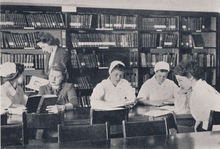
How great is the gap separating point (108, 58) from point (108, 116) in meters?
2.65

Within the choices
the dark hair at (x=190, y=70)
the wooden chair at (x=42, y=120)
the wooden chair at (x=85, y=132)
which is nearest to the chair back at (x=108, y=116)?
the wooden chair at (x=42, y=120)

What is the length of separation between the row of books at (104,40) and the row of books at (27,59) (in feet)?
1.94

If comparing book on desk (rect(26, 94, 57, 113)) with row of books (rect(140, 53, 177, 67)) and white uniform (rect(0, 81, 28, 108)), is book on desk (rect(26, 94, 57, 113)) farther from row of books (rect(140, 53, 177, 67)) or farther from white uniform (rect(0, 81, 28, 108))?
row of books (rect(140, 53, 177, 67))

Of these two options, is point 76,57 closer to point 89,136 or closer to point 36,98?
point 36,98

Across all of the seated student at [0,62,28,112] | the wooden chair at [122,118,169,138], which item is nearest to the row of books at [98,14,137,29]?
the seated student at [0,62,28,112]

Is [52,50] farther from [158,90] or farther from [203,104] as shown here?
[203,104]

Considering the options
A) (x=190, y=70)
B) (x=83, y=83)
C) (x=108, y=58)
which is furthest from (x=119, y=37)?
(x=190, y=70)

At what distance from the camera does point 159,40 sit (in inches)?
185

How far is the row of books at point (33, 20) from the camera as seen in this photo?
13.5 feet

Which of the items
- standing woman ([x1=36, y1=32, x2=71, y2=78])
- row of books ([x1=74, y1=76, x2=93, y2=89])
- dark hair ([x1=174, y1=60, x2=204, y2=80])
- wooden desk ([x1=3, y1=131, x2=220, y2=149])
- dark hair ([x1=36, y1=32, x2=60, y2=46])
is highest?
dark hair ([x1=36, y1=32, x2=60, y2=46])

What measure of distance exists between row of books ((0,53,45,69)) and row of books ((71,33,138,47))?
23.3 inches

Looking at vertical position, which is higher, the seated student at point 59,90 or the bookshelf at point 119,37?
the bookshelf at point 119,37

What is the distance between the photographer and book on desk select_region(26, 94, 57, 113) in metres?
2.48

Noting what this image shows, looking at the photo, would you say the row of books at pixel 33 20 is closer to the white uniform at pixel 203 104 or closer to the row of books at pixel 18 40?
the row of books at pixel 18 40
